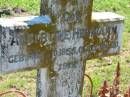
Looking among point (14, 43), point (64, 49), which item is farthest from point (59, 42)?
point (14, 43)

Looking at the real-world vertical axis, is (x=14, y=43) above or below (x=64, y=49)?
above

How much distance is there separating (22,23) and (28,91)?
2644mm

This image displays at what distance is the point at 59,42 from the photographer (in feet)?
11.9

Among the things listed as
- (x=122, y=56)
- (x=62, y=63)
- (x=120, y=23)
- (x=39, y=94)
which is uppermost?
(x=120, y=23)

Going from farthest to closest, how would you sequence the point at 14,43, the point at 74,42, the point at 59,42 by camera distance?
the point at 74,42 → the point at 59,42 → the point at 14,43

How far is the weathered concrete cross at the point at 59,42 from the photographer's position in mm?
3402

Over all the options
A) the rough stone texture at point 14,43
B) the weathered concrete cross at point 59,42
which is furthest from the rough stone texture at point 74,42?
the rough stone texture at point 14,43

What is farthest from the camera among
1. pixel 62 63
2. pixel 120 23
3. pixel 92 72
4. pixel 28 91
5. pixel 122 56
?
pixel 122 56

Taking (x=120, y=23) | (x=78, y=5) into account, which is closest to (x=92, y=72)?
(x=120, y=23)

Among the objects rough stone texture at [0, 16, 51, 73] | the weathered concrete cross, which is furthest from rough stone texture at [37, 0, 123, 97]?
rough stone texture at [0, 16, 51, 73]

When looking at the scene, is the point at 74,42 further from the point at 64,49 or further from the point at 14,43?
the point at 14,43

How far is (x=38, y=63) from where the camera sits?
360 centimetres

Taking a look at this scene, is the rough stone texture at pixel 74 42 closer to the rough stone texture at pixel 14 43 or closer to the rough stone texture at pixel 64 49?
the rough stone texture at pixel 64 49

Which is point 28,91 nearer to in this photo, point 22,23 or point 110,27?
point 110,27
